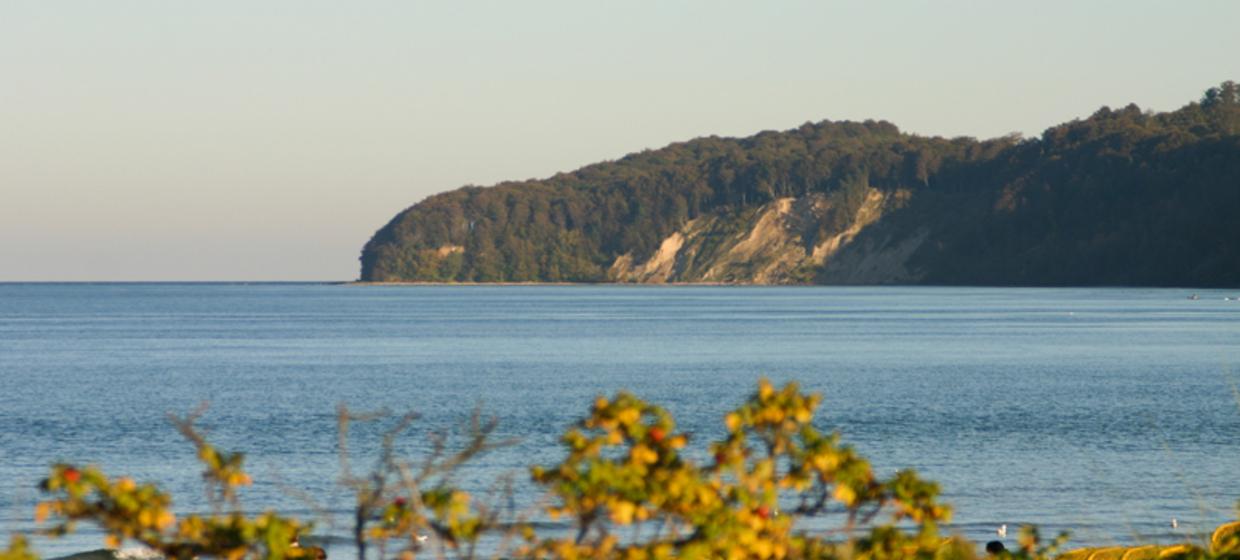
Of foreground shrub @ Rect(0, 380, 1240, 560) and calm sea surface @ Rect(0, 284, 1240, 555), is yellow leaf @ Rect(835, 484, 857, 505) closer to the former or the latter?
foreground shrub @ Rect(0, 380, 1240, 560)

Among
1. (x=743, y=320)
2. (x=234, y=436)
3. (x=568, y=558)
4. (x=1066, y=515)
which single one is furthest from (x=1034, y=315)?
(x=568, y=558)

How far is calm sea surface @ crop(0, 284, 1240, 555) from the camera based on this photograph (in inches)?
1133

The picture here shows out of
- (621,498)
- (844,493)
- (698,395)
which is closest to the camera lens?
(621,498)

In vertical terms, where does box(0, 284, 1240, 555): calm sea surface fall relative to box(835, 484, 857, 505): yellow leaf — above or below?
below

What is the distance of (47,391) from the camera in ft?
185

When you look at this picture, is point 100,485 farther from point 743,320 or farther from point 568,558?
point 743,320

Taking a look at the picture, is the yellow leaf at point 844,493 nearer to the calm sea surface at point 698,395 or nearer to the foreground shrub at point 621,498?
the foreground shrub at point 621,498

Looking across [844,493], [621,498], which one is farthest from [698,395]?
[621,498]

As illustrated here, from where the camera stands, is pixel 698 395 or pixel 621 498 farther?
pixel 698 395

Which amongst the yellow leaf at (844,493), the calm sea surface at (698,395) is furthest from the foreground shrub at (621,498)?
the calm sea surface at (698,395)

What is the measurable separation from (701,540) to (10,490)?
25.8m

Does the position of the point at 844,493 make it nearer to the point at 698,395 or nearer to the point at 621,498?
the point at 621,498

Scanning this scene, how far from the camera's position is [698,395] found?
52000 millimetres

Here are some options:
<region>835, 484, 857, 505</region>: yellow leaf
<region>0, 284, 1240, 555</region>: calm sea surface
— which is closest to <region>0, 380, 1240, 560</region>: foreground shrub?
<region>835, 484, 857, 505</region>: yellow leaf
